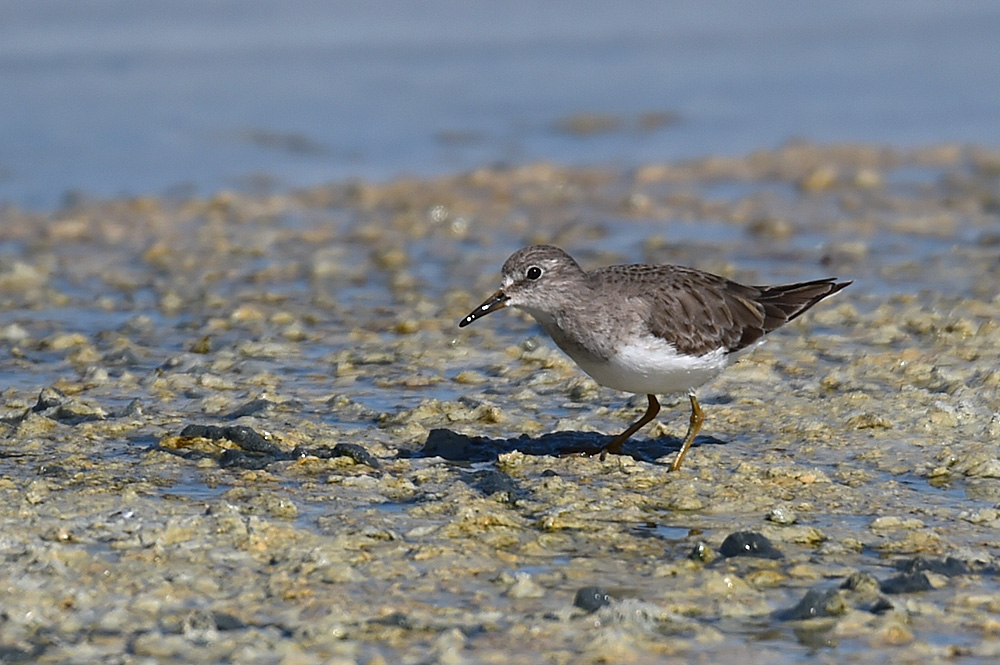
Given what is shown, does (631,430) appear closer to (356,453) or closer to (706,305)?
(706,305)

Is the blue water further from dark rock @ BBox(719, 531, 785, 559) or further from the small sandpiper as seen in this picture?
dark rock @ BBox(719, 531, 785, 559)

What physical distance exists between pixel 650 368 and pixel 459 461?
98cm

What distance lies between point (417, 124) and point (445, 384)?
9484 millimetres

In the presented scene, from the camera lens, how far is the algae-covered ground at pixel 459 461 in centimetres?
483

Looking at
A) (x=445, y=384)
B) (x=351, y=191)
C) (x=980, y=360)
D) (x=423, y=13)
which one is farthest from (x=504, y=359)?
(x=423, y=13)

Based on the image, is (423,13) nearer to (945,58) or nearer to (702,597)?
(945,58)

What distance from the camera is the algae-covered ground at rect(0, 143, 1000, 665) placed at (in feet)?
15.8

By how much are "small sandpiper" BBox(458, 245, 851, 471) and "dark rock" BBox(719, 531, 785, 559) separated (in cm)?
112

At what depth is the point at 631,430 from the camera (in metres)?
7.09

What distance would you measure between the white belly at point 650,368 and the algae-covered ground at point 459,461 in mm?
377

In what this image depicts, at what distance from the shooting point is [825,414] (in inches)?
289

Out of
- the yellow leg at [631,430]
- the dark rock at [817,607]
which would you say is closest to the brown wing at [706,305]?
the yellow leg at [631,430]

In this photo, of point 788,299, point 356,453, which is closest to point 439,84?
point 788,299

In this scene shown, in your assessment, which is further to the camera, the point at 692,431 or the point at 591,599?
the point at 692,431
